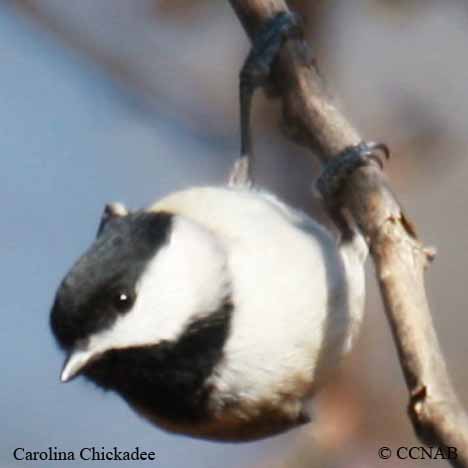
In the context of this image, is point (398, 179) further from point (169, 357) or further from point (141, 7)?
point (169, 357)

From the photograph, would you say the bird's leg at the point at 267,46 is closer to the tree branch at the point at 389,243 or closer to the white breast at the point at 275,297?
the tree branch at the point at 389,243

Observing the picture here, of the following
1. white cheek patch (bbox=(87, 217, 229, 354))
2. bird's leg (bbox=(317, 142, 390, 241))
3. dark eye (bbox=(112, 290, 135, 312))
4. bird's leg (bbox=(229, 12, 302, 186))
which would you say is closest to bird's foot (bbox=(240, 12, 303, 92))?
bird's leg (bbox=(229, 12, 302, 186))

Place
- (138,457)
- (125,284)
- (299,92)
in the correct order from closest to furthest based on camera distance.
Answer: (125,284), (299,92), (138,457)

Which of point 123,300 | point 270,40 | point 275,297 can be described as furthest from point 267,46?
point 123,300

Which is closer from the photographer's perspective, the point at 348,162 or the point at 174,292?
the point at 174,292

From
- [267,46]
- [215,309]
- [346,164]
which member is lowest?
[215,309]

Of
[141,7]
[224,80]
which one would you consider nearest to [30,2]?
[141,7]

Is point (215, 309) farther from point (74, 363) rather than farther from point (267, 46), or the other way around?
point (267, 46)
